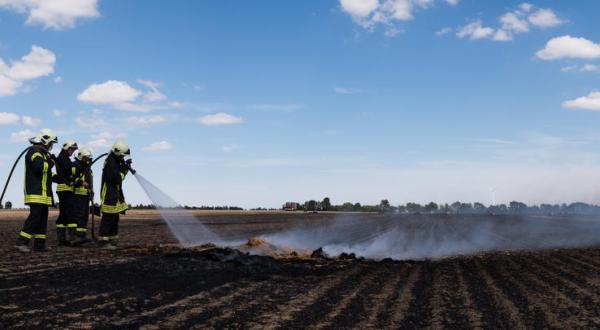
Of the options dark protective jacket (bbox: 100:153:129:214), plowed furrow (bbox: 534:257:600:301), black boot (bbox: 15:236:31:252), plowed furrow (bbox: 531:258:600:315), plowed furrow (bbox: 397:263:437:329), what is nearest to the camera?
plowed furrow (bbox: 397:263:437:329)

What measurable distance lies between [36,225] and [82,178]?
2134mm

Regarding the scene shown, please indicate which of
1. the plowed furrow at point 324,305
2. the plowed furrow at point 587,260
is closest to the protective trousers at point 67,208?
the plowed furrow at point 324,305

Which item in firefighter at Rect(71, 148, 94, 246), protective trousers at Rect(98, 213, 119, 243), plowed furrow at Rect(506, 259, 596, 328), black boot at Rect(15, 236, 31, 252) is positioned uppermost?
firefighter at Rect(71, 148, 94, 246)

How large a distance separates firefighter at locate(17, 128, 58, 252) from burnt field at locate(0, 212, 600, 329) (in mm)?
541

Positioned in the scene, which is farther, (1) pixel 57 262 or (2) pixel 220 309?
(1) pixel 57 262

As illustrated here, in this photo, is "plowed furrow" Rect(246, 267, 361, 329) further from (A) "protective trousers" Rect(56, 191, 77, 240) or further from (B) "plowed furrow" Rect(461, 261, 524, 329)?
(A) "protective trousers" Rect(56, 191, 77, 240)

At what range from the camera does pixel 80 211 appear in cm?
1409

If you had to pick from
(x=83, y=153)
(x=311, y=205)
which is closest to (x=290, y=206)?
(x=311, y=205)

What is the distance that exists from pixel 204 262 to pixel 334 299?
3.91 m

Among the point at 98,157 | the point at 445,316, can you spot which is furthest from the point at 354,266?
the point at 98,157

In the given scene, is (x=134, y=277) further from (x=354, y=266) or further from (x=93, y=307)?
(x=354, y=266)

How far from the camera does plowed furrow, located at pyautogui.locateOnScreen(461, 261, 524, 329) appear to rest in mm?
6855

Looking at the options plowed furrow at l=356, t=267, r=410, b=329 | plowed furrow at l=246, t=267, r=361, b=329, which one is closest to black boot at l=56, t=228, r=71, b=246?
plowed furrow at l=246, t=267, r=361, b=329

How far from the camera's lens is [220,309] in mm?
7113
